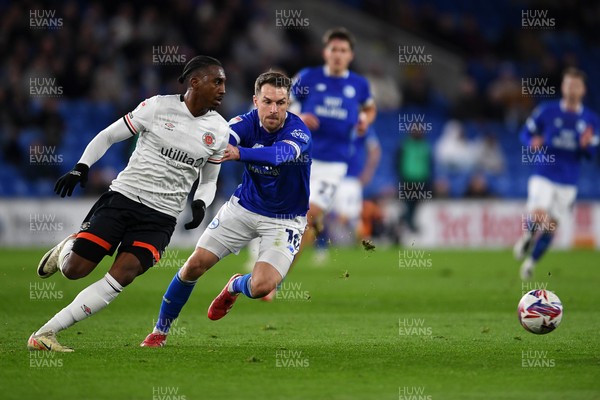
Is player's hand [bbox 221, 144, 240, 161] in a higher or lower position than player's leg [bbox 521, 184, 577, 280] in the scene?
lower

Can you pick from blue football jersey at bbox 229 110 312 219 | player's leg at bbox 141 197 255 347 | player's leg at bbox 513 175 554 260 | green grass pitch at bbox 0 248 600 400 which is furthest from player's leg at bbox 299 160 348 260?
player's leg at bbox 513 175 554 260

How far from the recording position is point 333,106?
42.2 feet

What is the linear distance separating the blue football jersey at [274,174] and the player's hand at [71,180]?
138 centimetres

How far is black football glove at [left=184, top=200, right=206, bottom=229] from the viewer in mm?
7629

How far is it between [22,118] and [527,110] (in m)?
13.3

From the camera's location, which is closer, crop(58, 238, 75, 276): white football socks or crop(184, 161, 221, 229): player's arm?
crop(58, 238, 75, 276): white football socks

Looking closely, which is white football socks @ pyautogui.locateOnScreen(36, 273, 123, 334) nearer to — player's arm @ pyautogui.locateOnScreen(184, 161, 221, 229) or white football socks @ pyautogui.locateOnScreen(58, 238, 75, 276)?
white football socks @ pyautogui.locateOnScreen(58, 238, 75, 276)

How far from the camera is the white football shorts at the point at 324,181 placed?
12395mm

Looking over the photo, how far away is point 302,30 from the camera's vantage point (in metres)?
25.9

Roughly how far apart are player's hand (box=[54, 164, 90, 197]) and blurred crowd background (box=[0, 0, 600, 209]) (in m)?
13.9

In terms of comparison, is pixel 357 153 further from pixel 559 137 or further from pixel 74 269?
pixel 74 269

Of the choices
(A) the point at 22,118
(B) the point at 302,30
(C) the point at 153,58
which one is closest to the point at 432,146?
(B) the point at 302,30

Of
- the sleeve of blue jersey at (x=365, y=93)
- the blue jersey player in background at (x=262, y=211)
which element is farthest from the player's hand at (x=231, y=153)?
the sleeve of blue jersey at (x=365, y=93)

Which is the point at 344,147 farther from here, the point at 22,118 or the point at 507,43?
the point at 507,43
